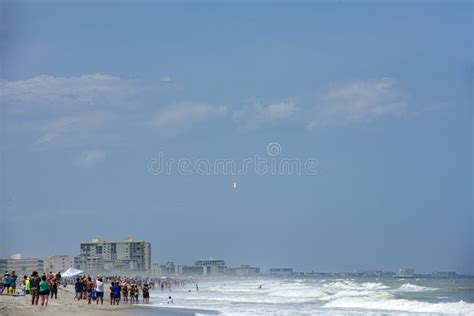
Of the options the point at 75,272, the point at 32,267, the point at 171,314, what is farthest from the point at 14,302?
the point at 32,267

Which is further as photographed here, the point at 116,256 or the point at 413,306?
the point at 116,256

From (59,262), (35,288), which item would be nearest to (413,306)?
(35,288)

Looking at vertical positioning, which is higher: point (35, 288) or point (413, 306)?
point (35, 288)

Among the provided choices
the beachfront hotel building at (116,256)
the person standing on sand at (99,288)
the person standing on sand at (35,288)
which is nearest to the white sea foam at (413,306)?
the person standing on sand at (99,288)

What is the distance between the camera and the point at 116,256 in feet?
613

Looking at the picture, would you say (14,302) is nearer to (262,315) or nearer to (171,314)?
(171,314)

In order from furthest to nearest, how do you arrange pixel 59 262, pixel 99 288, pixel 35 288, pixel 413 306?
pixel 59 262, pixel 413 306, pixel 99 288, pixel 35 288

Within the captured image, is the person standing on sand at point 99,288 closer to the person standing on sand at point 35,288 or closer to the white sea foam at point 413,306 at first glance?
the person standing on sand at point 35,288

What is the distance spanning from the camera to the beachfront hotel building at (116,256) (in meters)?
180

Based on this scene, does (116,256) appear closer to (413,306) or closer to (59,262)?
(59,262)

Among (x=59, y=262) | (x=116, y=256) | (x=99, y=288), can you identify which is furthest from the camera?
(x=116, y=256)

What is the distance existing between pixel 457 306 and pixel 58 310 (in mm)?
22884

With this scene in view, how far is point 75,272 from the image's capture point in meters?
48.1

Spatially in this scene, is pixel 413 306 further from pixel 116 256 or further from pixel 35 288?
pixel 116 256
